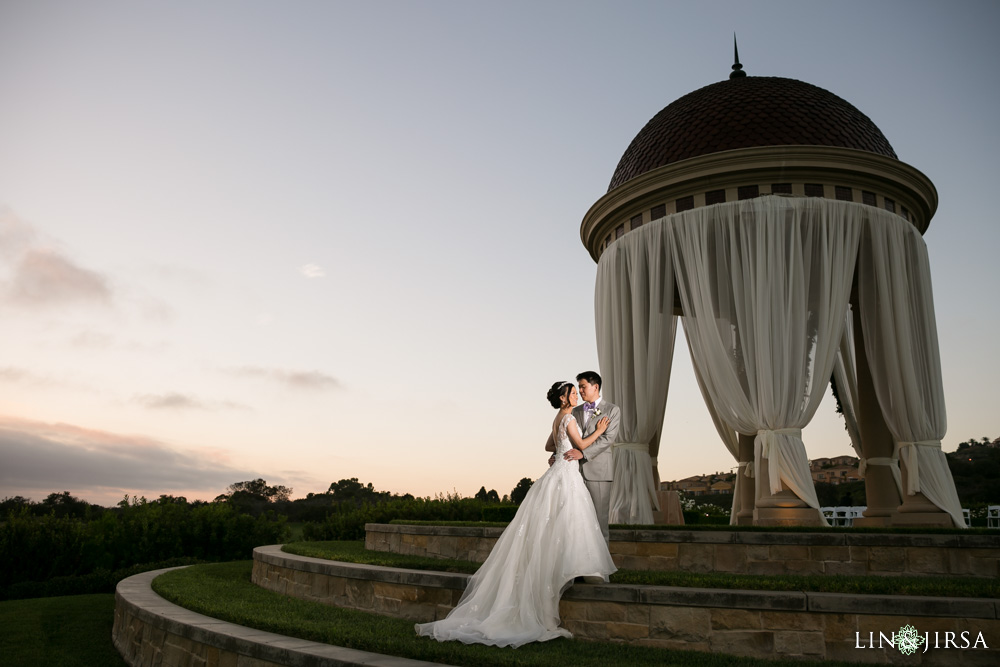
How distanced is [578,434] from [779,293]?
6.70 meters

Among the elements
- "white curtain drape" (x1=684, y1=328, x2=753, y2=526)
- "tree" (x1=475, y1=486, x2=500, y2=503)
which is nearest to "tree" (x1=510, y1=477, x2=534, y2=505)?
"tree" (x1=475, y1=486, x2=500, y2=503)

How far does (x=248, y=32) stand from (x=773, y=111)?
11475 mm

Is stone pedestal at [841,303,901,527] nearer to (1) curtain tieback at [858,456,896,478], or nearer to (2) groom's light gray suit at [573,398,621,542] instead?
(1) curtain tieback at [858,456,896,478]

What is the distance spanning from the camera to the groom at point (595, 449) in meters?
7.25

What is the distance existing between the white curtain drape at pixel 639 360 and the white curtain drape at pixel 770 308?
0.69 m

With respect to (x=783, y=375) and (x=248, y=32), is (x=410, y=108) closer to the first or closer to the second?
(x=248, y=32)

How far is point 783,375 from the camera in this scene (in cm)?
1169

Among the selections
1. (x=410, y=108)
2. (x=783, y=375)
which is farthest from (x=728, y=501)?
(x=410, y=108)

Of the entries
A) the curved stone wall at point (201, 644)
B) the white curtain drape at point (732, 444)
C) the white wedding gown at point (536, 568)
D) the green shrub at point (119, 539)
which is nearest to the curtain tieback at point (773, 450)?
the white curtain drape at point (732, 444)

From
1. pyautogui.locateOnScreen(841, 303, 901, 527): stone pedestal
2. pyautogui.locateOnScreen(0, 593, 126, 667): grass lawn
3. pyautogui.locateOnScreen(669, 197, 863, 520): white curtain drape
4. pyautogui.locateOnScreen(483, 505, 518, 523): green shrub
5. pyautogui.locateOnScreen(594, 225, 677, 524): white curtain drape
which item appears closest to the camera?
pyautogui.locateOnScreen(0, 593, 126, 667): grass lawn

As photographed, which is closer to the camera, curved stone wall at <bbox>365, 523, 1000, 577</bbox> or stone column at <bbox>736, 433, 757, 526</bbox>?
curved stone wall at <bbox>365, 523, 1000, 577</bbox>

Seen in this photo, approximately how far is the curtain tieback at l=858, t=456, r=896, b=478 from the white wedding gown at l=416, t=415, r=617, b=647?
1040cm

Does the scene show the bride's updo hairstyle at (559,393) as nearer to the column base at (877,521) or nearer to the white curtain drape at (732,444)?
the white curtain drape at (732,444)

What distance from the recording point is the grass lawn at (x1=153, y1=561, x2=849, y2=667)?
5.27m
